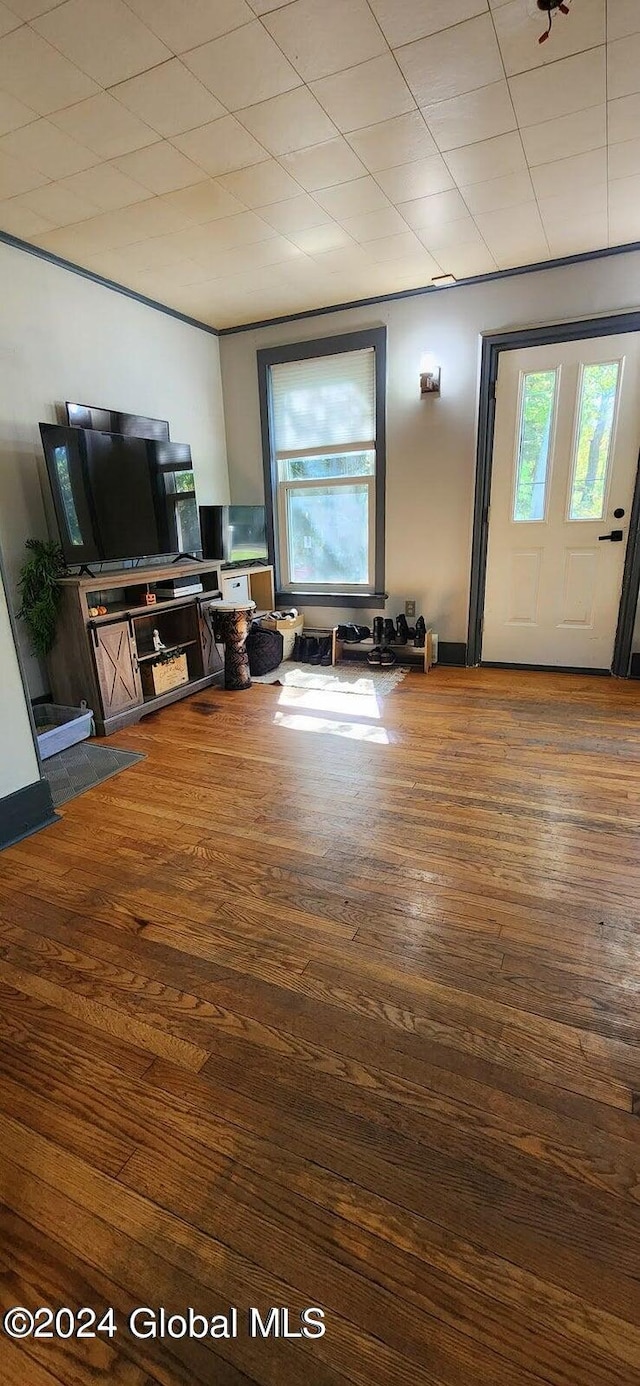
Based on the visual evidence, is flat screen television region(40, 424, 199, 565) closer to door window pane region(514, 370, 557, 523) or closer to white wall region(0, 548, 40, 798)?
white wall region(0, 548, 40, 798)

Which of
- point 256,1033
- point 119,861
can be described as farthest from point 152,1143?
point 119,861

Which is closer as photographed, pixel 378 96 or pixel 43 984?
pixel 43 984

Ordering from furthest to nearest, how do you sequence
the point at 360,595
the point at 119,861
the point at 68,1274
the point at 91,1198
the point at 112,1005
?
the point at 360,595 → the point at 119,861 → the point at 112,1005 → the point at 91,1198 → the point at 68,1274

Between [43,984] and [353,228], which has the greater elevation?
[353,228]

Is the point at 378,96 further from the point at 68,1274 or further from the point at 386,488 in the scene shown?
the point at 68,1274

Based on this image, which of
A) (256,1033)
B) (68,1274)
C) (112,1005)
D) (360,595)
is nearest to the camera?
(68,1274)

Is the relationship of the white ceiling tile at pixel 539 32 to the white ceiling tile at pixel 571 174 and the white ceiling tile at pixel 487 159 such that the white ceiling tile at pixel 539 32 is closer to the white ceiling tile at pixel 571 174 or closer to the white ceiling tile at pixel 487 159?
the white ceiling tile at pixel 487 159

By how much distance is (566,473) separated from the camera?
12.9 ft

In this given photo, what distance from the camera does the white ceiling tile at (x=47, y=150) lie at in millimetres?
2270

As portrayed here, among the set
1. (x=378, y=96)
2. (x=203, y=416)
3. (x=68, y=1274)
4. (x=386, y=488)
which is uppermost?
(x=378, y=96)

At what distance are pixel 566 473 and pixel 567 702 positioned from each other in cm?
160

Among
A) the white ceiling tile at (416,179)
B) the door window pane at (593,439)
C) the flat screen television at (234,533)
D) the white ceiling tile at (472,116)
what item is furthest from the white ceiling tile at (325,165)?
the flat screen television at (234,533)

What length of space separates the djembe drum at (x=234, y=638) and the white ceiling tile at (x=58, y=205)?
7.09 ft

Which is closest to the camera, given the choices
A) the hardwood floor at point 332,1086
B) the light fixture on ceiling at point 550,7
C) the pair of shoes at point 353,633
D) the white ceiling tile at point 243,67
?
the hardwood floor at point 332,1086
